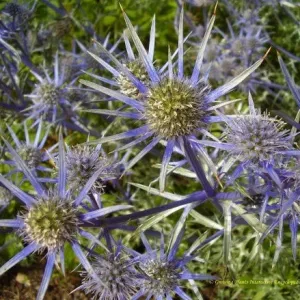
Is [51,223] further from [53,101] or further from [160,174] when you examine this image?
[53,101]

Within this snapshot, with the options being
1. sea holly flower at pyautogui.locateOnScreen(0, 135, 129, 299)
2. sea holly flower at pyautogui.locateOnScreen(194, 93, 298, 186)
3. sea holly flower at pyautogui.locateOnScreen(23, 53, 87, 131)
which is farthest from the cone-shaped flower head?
sea holly flower at pyautogui.locateOnScreen(23, 53, 87, 131)

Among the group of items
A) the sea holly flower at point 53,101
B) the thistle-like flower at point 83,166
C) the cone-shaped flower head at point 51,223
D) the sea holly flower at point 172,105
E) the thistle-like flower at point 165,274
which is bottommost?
the thistle-like flower at point 165,274

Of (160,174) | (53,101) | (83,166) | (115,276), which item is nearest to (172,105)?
(160,174)

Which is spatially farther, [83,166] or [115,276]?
[83,166]

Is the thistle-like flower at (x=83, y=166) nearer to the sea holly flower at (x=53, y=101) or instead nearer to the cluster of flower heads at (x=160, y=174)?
the cluster of flower heads at (x=160, y=174)

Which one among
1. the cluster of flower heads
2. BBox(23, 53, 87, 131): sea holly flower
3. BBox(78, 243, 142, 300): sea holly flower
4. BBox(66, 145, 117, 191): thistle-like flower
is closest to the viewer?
the cluster of flower heads

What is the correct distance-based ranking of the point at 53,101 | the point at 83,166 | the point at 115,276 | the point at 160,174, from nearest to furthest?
the point at 160,174 → the point at 115,276 → the point at 83,166 → the point at 53,101

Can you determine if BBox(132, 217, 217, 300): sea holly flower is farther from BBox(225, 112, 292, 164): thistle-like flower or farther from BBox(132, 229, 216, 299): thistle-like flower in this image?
BBox(225, 112, 292, 164): thistle-like flower

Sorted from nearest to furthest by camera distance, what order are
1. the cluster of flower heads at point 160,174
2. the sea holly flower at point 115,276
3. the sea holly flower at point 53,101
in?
the cluster of flower heads at point 160,174 → the sea holly flower at point 115,276 → the sea holly flower at point 53,101

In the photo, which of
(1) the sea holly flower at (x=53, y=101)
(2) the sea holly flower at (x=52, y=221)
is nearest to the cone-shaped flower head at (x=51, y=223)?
(2) the sea holly flower at (x=52, y=221)

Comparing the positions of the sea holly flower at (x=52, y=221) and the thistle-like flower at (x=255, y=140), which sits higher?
the thistle-like flower at (x=255, y=140)

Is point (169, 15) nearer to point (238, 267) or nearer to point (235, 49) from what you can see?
point (235, 49)
